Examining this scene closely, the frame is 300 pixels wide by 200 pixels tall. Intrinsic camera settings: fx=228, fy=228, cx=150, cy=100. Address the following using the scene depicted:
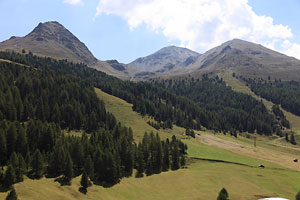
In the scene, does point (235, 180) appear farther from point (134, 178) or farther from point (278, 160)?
point (278, 160)

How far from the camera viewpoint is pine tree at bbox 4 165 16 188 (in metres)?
53.5

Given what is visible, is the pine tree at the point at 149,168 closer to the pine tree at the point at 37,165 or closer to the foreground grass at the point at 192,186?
the foreground grass at the point at 192,186

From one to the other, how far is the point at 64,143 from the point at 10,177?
100ft

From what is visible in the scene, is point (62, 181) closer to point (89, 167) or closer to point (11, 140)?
point (89, 167)

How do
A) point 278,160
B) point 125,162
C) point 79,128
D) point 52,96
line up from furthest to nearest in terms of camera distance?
point 52,96
point 79,128
point 278,160
point 125,162

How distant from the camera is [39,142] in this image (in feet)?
285

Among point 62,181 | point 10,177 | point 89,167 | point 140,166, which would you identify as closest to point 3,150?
point 62,181

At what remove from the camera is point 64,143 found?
84312 millimetres

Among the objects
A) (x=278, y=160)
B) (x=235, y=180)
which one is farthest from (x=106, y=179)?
(x=278, y=160)

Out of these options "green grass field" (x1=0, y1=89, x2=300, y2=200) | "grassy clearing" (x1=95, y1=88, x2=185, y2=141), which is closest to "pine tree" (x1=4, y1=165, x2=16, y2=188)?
"green grass field" (x1=0, y1=89, x2=300, y2=200)

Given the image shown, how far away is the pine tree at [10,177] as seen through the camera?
176 feet

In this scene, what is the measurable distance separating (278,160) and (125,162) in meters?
85.6

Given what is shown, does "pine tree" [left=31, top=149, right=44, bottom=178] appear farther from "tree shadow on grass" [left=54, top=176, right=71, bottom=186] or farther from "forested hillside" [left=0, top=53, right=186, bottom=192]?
"tree shadow on grass" [left=54, top=176, right=71, bottom=186]

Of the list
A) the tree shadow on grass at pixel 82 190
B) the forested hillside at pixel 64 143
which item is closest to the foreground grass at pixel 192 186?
the tree shadow on grass at pixel 82 190
